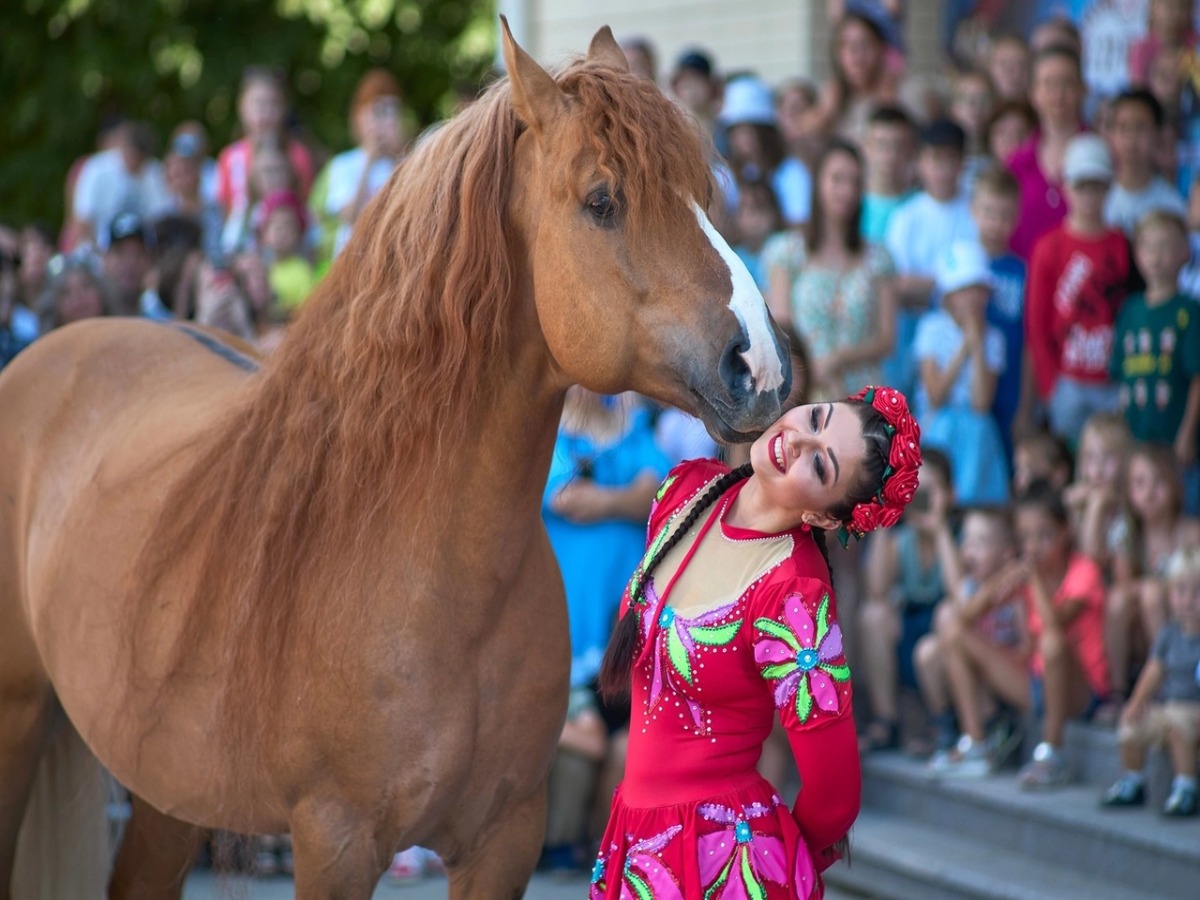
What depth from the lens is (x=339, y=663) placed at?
272cm

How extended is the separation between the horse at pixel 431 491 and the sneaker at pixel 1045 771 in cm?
285

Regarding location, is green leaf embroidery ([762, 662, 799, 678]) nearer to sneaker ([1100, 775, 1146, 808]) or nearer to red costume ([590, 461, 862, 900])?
red costume ([590, 461, 862, 900])

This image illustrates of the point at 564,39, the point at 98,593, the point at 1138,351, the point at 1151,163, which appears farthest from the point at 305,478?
the point at 564,39

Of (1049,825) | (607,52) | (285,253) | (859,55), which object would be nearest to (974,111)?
(859,55)

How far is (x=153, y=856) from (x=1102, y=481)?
3503 millimetres

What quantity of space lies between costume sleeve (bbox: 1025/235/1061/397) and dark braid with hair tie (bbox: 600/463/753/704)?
392cm

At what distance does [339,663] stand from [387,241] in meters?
0.76

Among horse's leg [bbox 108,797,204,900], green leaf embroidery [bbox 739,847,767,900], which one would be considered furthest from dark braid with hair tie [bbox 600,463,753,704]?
horse's leg [bbox 108,797,204,900]

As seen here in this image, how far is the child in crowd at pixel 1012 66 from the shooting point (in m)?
7.54

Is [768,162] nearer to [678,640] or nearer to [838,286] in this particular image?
[838,286]

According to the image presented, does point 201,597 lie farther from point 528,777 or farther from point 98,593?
point 528,777

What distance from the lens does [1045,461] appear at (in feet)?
19.7

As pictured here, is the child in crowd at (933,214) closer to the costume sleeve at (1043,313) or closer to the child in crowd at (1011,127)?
the child in crowd at (1011,127)

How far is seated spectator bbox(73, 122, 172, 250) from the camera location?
388 inches
